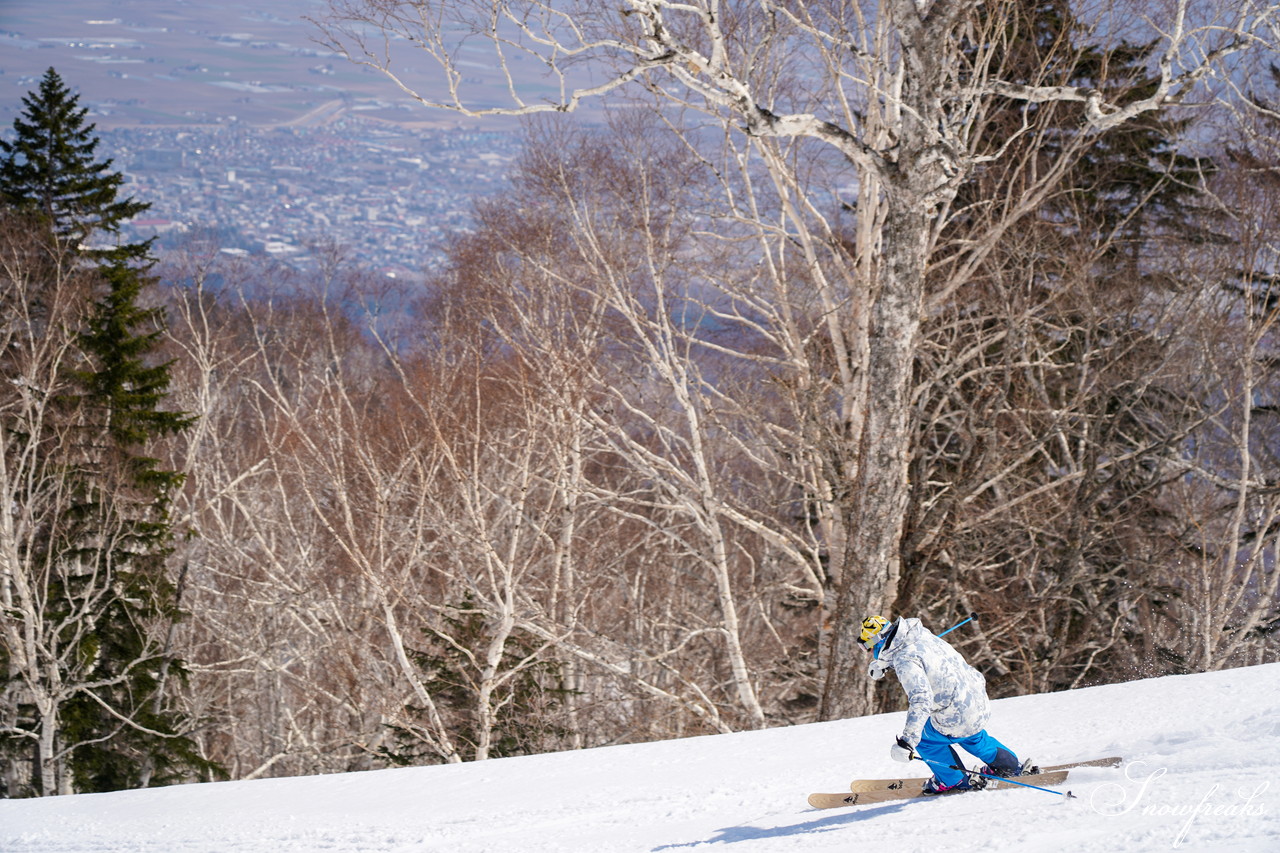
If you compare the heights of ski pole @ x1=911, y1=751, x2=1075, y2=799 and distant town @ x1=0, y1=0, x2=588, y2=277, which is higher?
distant town @ x1=0, y1=0, x2=588, y2=277

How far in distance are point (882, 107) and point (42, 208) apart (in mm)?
14437

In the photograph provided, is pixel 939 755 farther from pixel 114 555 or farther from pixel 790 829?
pixel 114 555

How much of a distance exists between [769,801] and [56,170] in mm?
16964

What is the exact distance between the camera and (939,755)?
438cm

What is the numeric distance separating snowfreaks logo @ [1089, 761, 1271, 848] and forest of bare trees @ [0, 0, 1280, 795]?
3073 millimetres

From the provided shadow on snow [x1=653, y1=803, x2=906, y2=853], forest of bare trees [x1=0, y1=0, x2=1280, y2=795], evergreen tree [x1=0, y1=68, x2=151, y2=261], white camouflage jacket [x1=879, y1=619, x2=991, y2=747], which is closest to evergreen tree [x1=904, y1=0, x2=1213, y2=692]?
forest of bare trees [x1=0, y1=0, x2=1280, y2=795]

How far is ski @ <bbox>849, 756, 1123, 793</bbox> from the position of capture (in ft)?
14.3

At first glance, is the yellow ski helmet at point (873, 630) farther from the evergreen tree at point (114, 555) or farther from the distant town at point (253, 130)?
the distant town at point (253, 130)

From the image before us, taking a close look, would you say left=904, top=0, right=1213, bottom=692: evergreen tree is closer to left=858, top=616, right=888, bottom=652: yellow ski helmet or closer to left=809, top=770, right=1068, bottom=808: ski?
left=809, top=770, right=1068, bottom=808: ski

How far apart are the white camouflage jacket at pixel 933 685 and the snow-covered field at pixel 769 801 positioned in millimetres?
354

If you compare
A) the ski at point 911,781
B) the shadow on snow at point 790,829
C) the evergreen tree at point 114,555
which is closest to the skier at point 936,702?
the ski at point 911,781

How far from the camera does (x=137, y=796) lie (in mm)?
6035

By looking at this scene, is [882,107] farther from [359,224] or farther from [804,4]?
[359,224]

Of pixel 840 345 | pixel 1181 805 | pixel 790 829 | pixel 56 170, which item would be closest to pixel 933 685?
pixel 790 829
